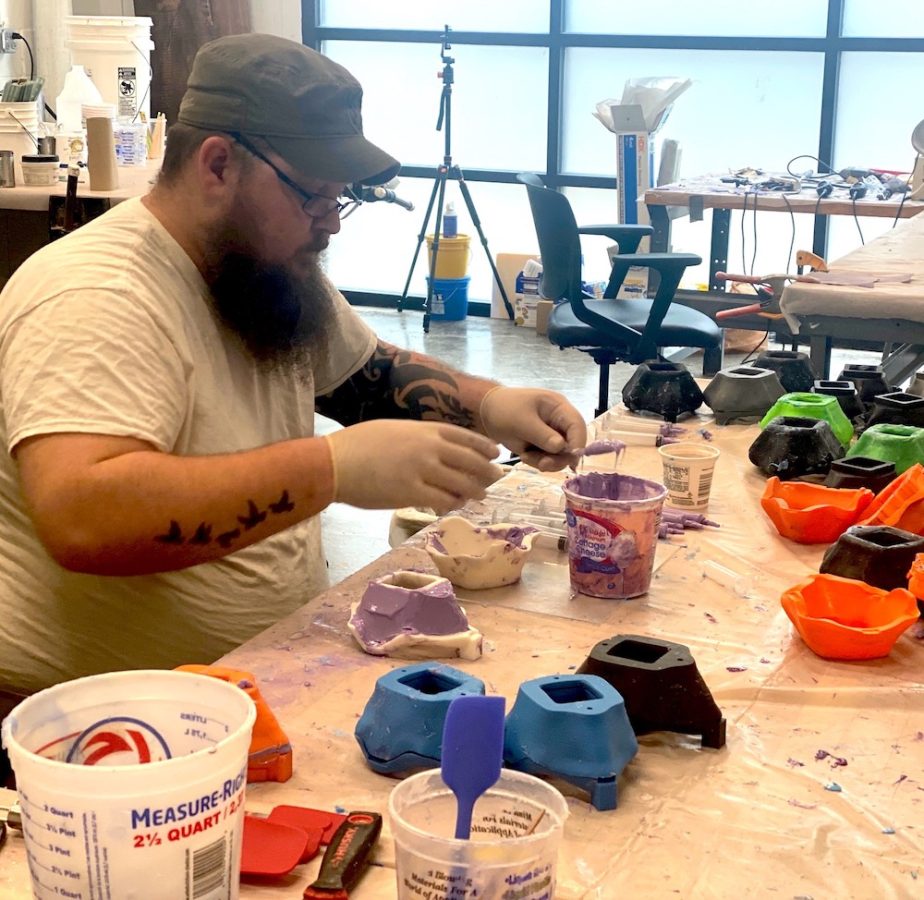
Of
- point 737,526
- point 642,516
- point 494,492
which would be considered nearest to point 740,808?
point 642,516

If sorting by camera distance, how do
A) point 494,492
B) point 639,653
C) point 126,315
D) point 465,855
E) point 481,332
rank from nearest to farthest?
point 465,855, point 639,653, point 126,315, point 494,492, point 481,332

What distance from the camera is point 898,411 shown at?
87.3 inches

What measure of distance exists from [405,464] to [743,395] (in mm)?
1157

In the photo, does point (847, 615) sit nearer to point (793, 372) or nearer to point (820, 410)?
point (820, 410)

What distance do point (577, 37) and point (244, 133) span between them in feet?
17.8

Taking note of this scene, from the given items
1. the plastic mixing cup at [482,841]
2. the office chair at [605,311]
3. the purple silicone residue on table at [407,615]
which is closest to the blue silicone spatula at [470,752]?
the plastic mixing cup at [482,841]

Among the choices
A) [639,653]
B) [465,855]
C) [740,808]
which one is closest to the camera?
[465,855]

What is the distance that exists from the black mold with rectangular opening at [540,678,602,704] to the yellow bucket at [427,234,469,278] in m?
5.78

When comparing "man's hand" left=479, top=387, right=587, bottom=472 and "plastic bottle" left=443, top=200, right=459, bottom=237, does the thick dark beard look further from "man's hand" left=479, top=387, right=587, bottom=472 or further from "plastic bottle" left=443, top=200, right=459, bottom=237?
"plastic bottle" left=443, top=200, right=459, bottom=237

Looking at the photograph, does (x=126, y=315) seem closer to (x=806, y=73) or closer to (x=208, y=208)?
(x=208, y=208)

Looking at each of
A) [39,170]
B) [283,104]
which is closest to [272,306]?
[283,104]

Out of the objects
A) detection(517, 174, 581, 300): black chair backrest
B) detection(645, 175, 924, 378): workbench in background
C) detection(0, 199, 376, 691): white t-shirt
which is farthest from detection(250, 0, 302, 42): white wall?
detection(0, 199, 376, 691): white t-shirt

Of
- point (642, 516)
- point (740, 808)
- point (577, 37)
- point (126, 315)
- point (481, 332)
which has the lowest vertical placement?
point (481, 332)

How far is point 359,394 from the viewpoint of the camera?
2.15m
